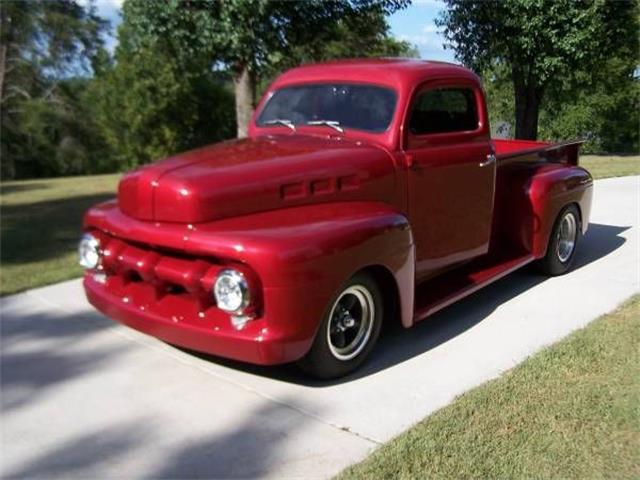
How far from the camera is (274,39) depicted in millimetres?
7738

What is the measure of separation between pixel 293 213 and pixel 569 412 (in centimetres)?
170

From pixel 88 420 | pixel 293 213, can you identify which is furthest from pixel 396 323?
pixel 88 420

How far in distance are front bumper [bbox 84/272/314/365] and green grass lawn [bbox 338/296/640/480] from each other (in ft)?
2.30

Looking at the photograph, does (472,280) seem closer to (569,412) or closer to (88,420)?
(569,412)

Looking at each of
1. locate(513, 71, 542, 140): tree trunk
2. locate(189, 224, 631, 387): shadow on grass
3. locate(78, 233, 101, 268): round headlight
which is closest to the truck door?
locate(513, 71, 542, 140): tree trunk

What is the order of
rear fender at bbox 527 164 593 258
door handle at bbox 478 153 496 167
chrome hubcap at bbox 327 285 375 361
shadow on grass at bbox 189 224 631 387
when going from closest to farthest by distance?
chrome hubcap at bbox 327 285 375 361
shadow on grass at bbox 189 224 631 387
door handle at bbox 478 153 496 167
rear fender at bbox 527 164 593 258

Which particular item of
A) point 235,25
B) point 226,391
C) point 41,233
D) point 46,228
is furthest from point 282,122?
point 46,228

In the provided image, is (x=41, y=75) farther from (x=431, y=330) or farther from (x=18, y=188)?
(x=431, y=330)

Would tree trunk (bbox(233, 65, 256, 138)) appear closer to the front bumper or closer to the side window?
the side window

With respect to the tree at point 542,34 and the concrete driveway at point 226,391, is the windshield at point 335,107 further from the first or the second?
the concrete driveway at point 226,391

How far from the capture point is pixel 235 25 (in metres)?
7.52

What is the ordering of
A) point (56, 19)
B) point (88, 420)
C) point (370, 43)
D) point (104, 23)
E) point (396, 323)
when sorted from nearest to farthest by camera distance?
point (88, 420) < point (396, 323) < point (370, 43) < point (56, 19) < point (104, 23)

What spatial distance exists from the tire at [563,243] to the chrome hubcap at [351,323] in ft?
7.52

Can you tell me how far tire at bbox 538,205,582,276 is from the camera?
555cm
